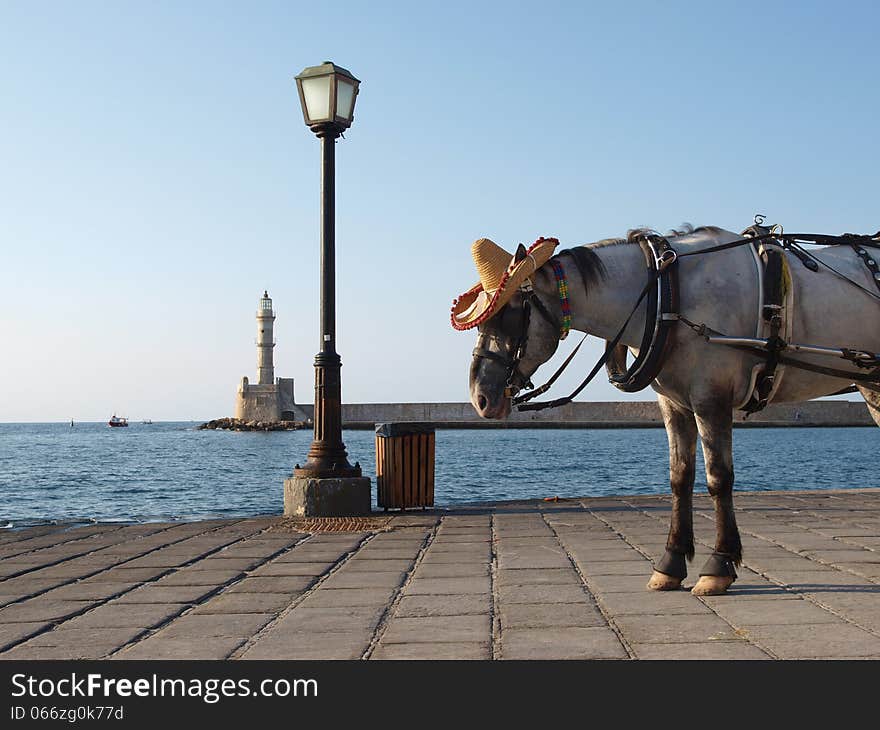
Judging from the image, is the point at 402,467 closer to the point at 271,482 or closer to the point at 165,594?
the point at 165,594

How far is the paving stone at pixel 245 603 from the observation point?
187 inches

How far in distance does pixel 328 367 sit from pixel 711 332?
5.84 meters

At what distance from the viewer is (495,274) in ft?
15.4

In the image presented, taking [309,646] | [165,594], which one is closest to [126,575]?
[165,594]

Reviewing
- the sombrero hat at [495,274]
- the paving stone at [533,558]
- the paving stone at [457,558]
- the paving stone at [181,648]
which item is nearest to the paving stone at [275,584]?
the paving stone at [457,558]

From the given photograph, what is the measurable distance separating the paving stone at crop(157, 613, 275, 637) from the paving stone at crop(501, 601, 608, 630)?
1166 millimetres

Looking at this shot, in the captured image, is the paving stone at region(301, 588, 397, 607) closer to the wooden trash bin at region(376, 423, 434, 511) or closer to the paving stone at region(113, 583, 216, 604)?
the paving stone at region(113, 583, 216, 604)

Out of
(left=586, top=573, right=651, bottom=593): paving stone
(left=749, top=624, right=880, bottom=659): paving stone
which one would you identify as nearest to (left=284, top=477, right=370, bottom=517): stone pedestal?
(left=586, top=573, right=651, bottom=593): paving stone

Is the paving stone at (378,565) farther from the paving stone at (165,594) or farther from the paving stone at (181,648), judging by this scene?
the paving stone at (181,648)

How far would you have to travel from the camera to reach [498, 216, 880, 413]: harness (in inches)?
183

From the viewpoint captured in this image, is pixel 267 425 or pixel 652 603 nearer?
pixel 652 603

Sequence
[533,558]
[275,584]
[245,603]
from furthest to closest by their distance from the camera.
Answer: [533,558], [275,584], [245,603]
